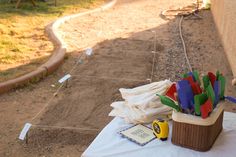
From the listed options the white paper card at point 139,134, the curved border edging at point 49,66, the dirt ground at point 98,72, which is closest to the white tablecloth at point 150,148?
the white paper card at point 139,134

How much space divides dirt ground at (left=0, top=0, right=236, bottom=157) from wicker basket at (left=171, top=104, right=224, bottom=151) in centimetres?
174

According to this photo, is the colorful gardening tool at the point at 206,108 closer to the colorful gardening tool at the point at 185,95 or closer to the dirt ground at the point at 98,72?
the colorful gardening tool at the point at 185,95

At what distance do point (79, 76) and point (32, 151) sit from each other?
1.98 metres

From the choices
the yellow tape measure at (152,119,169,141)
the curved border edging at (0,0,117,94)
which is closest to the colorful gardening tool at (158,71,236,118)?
the yellow tape measure at (152,119,169,141)

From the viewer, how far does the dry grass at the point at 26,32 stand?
5779mm

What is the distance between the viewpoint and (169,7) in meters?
10.4

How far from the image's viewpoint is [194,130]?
1.99 m

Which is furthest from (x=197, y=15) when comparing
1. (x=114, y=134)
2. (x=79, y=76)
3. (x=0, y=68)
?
(x=114, y=134)

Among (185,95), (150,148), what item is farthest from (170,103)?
(150,148)

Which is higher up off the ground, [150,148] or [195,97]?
[195,97]

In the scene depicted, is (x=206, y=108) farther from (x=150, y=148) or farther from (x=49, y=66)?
(x=49, y=66)

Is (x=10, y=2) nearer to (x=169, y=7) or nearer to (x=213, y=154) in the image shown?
(x=169, y=7)

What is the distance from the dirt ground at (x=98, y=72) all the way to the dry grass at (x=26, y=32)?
0.45m

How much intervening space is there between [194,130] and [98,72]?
147 inches
